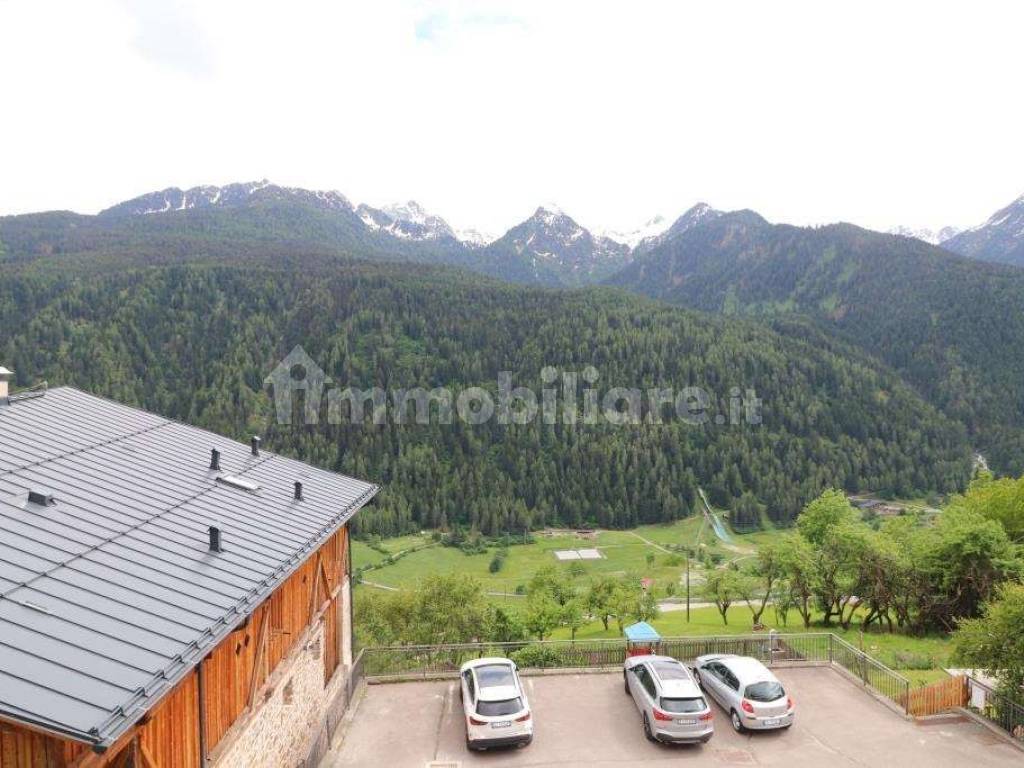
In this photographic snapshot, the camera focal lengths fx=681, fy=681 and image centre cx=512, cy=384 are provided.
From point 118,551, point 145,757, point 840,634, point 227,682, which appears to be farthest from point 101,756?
point 840,634

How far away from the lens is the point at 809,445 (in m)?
164

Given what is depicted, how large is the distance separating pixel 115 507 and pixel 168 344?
202 meters

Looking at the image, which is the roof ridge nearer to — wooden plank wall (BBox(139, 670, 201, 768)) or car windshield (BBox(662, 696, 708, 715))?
wooden plank wall (BBox(139, 670, 201, 768))

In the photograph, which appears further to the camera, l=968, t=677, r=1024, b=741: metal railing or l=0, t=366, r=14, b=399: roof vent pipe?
l=968, t=677, r=1024, b=741: metal railing

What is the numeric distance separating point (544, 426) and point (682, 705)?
149200 millimetres

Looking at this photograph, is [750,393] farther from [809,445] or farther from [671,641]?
[671,641]

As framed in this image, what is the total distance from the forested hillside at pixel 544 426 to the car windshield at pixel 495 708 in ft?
379

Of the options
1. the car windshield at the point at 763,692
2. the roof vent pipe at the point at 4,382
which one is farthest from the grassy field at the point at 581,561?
the roof vent pipe at the point at 4,382

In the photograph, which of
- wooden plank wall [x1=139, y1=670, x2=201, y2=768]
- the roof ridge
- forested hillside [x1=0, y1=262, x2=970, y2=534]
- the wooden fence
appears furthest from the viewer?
forested hillside [x1=0, y1=262, x2=970, y2=534]

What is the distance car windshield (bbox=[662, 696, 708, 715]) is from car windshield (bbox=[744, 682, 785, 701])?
177 cm

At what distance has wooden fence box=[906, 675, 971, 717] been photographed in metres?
21.7

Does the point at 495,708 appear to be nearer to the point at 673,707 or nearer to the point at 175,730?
the point at 673,707

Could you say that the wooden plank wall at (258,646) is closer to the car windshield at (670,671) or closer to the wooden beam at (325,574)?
the wooden beam at (325,574)

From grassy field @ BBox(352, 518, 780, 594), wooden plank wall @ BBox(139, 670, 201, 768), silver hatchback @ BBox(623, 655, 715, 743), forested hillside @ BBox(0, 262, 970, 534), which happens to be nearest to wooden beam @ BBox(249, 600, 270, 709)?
wooden plank wall @ BBox(139, 670, 201, 768)
